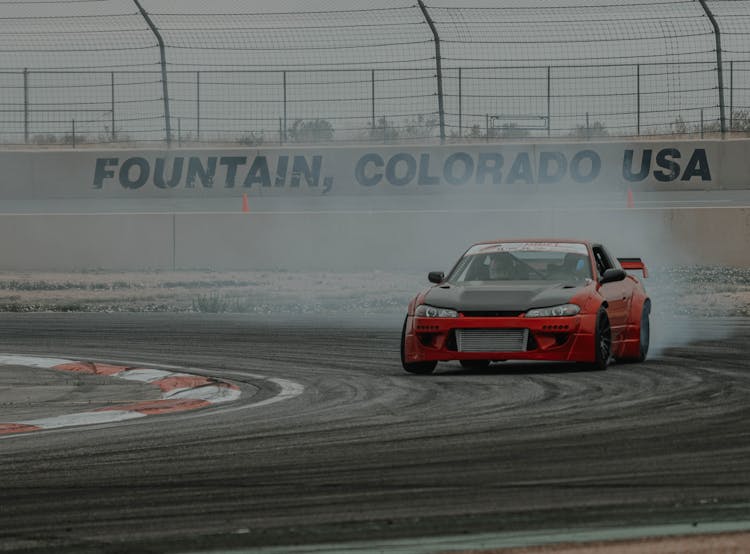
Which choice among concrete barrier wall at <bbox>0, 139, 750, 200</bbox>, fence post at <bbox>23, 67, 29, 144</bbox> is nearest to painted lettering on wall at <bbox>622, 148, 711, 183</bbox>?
concrete barrier wall at <bbox>0, 139, 750, 200</bbox>

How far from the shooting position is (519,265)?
1368cm

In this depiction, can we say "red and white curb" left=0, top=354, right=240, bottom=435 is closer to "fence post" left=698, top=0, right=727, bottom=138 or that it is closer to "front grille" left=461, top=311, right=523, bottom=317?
"front grille" left=461, top=311, right=523, bottom=317

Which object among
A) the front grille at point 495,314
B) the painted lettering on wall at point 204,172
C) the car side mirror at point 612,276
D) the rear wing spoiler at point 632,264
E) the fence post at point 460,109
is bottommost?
the front grille at point 495,314

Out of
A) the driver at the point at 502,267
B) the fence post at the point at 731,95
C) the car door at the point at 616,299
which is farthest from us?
the fence post at the point at 731,95

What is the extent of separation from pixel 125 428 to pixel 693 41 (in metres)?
18.5

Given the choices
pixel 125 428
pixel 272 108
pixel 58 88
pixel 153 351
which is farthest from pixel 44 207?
pixel 125 428

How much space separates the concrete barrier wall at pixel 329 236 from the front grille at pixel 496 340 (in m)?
10.5

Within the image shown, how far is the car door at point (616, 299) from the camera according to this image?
13.2 meters

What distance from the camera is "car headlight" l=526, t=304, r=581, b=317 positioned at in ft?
41.2

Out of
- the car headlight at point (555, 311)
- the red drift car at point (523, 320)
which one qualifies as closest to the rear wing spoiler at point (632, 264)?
the red drift car at point (523, 320)

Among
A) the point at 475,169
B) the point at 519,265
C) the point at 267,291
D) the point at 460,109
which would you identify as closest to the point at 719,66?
the point at 460,109

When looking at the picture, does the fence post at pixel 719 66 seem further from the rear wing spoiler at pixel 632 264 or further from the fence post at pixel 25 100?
the rear wing spoiler at pixel 632 264

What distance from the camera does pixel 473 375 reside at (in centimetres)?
Result: 1261

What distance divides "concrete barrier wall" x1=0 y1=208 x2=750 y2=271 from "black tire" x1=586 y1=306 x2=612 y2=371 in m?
10.1
